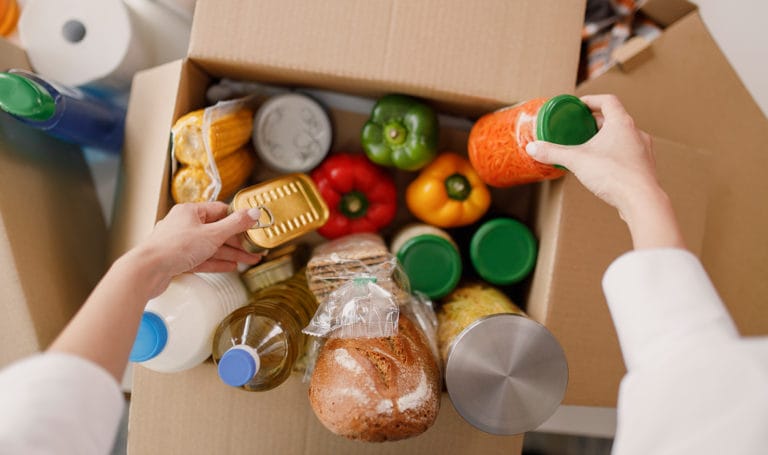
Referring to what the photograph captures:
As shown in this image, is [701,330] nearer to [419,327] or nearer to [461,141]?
[419,327]

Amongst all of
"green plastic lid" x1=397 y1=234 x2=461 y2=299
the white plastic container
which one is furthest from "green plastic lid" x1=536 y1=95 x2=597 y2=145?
the white plastic container

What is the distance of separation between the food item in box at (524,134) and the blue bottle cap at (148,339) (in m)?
0.52

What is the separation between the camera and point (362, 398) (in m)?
0.61

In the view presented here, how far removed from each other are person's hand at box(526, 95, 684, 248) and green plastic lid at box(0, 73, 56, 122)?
0.68 m

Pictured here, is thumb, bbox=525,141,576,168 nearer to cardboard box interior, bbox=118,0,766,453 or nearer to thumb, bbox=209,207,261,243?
cardboard box interior, bbox=118,0,766,453

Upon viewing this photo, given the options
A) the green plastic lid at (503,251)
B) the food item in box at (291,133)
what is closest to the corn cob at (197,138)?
the food item in box at (291,133)

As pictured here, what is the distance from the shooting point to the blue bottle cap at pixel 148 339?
583 millimetres

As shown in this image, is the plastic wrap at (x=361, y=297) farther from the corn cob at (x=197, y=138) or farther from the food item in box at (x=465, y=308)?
the corn cob at (x=197, y=138)

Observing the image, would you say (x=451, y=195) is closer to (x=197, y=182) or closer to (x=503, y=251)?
(x=503, y=251)

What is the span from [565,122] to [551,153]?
0.15ft

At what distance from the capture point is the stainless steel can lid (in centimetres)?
63

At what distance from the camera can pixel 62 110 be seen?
78 centimetres

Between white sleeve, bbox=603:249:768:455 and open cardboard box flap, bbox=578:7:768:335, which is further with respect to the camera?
open cardboard box flap, bbox=578:7:768:335

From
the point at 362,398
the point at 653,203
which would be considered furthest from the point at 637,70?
the point at 362,398
